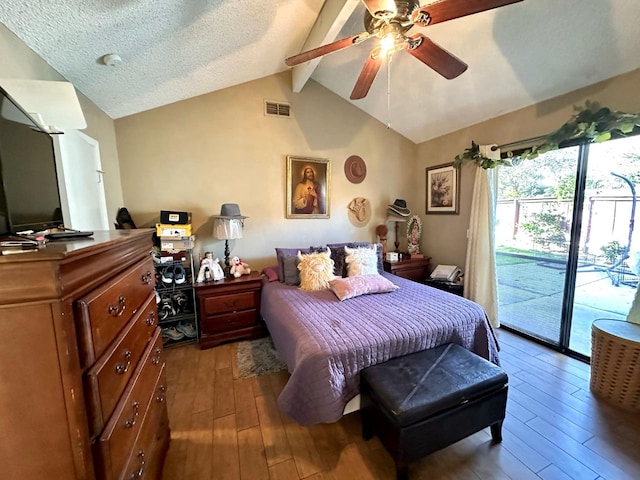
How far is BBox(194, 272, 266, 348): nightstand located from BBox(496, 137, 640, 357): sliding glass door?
2.93 metres

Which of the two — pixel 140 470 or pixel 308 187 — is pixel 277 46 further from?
pixel 140 470

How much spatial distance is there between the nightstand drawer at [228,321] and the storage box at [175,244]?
2.52 feet

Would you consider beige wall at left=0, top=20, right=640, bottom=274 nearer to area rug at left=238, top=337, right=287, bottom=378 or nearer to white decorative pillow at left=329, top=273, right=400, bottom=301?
area rug at left=238, top=337, right=287, bottom=378

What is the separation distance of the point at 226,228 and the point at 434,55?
2334 millimetres

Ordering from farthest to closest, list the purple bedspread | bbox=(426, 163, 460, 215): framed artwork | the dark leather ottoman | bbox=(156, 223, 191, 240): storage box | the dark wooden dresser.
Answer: bbox=(426, 163, 460, 215): framed artwork, bbox=(156, 223, 191, 240): storage box, the purple bedspread, the dark leather ottoman, the dark wooden dresser

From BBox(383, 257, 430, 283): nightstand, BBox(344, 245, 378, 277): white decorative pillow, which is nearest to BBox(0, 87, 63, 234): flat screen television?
BBox(344, 245, 378, 277): white decorative pillow

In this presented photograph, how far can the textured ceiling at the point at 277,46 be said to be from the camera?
1.51 meters

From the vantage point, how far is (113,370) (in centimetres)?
87

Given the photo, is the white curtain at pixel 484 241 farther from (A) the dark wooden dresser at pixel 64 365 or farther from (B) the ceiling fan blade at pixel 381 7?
(A) the dark wooden dresser at pixel 64 365

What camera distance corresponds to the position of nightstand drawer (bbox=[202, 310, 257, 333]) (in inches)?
110

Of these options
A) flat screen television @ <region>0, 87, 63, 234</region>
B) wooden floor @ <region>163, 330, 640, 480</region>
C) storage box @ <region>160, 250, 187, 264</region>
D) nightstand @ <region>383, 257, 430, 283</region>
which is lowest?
wooden floor @ <region>163, 330, 640, 480</region>

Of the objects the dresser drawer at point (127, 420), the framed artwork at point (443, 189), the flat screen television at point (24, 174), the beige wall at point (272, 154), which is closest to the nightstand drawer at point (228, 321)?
the beige wall at point (272, 154)

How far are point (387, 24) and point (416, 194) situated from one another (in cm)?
302

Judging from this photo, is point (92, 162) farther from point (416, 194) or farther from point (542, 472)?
point (416, 194)
